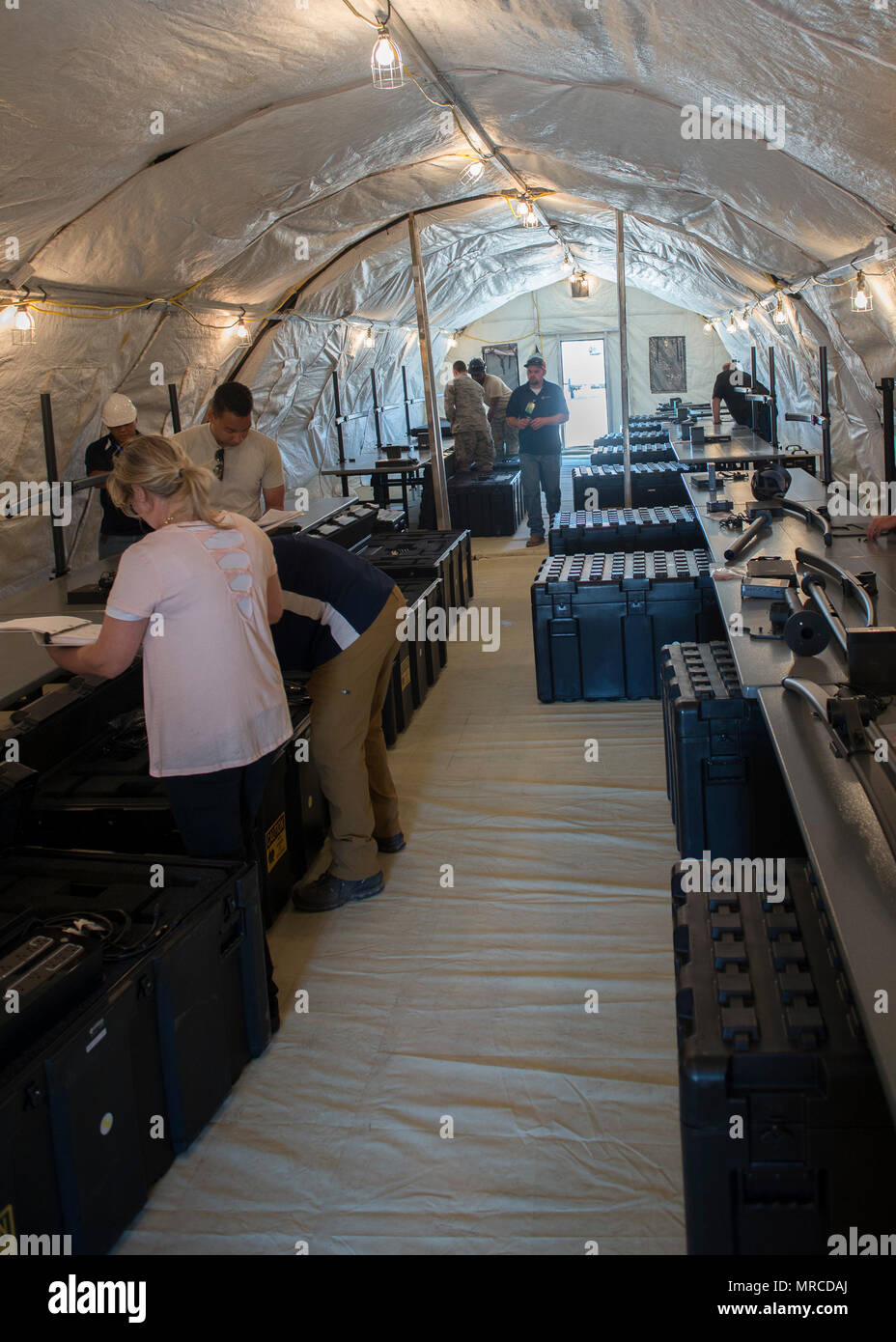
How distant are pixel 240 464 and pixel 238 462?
0.04 feet

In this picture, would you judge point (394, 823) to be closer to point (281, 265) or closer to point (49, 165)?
point (49, 165)

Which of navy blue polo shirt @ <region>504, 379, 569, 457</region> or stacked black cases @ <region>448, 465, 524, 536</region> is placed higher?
navy blue polo shirt @ <region>504, 379, 569, 457</region>

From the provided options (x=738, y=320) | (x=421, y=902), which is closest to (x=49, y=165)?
(x=421, y=902)

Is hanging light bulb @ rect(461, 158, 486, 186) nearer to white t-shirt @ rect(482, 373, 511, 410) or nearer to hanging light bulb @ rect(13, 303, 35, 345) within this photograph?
hanging light bulb @ rect(13, 303, 35, 345)

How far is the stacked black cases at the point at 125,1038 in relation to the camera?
6.41 ft

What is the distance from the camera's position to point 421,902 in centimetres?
354

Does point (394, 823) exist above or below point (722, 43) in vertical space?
below

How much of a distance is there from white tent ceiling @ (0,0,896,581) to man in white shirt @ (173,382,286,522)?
117cm

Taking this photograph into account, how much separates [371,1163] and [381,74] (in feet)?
11.0

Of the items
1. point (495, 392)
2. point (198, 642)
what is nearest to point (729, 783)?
point (198, 642)

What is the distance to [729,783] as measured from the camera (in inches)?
127

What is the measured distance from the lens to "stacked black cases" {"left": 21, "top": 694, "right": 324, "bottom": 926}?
3.15 meters

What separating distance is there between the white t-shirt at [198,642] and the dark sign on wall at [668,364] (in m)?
15.9

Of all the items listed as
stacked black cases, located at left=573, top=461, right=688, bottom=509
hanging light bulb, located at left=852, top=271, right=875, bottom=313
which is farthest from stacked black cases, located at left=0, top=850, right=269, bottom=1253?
stacked black cases, located at left=573, top=461, right=688, bottom=509
